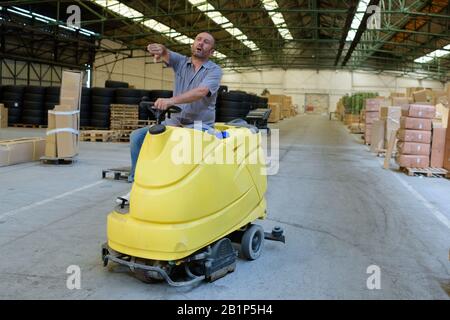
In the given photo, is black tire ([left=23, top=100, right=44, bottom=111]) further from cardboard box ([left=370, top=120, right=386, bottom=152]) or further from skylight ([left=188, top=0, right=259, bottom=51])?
cardboard box ([left=370, top=120, right=386, bottom=152])

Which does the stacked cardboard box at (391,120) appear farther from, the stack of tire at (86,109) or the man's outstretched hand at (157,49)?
the man's outstretched hand at (157,49)

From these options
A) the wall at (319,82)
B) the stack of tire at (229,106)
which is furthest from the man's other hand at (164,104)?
the wall at (319,82)

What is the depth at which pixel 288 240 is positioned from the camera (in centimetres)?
414

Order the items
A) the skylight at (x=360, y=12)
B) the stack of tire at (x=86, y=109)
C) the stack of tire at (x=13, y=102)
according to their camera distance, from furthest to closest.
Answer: the stack of tire at (x=13, y=102)
the skylight at (x=360, y=12)
the stack of tire at (x=86, y=109)

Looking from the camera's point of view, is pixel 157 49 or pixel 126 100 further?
pixel 126 100

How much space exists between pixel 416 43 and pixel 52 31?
74.1 feet

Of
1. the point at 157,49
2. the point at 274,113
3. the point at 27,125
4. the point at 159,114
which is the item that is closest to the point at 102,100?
the point at 27,125

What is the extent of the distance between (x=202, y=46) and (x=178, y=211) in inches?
53.9

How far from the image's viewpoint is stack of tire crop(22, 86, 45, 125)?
1619cm

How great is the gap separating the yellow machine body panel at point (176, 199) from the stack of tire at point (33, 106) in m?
14.6

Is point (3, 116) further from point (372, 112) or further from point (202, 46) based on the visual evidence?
point (202, 46)

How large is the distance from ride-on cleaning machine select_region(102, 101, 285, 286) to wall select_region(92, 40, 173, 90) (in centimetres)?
2638

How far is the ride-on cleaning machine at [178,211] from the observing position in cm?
281

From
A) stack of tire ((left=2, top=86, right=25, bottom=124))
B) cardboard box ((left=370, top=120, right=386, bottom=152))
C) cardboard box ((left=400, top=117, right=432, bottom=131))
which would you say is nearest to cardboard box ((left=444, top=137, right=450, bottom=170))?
cardboard box ((left=400, top=117, right=432, bottom=131))
